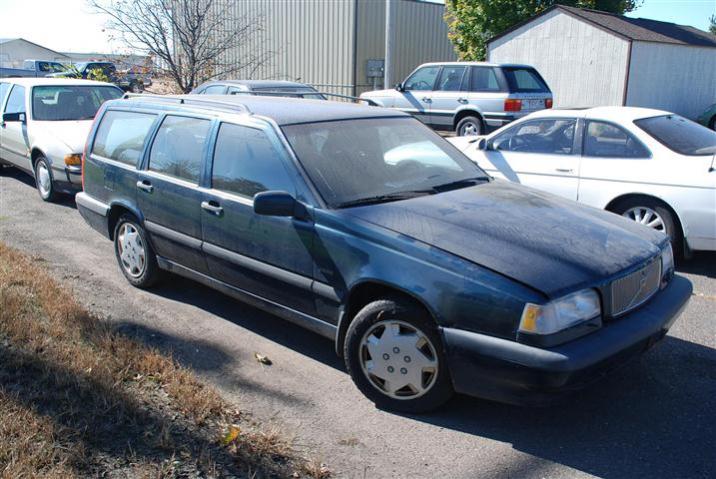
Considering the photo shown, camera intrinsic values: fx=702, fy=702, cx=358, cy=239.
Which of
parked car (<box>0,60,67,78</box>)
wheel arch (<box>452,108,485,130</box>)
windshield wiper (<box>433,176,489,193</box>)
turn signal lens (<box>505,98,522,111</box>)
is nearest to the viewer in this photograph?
windshield wiper (<box>433,176,489,193</box>)

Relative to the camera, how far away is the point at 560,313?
3.42 metres

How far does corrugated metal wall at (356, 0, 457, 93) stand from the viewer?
2455 cm

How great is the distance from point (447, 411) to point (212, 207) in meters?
2.14

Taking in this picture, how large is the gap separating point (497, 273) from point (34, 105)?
8.85 meters

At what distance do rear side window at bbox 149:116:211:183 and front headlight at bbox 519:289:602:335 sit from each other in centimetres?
274

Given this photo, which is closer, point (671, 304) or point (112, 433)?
point (112, 433)

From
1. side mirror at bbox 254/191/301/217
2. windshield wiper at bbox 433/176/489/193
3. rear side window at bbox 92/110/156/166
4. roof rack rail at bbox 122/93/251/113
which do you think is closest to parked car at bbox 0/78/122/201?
rear side window at bbox 92/110/156/166

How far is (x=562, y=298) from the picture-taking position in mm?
3422

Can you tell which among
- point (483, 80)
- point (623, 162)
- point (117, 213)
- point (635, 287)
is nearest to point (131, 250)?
point (117, 213)

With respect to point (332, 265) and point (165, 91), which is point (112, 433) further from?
point (165, 91)

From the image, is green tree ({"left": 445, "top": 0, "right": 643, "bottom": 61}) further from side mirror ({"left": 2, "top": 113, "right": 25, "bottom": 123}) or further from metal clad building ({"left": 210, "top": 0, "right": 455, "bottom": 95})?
side mirror ({"left": 2, "top": 113, "right": 25, "bottom": 123})

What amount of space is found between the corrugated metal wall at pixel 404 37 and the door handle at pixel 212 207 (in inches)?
807

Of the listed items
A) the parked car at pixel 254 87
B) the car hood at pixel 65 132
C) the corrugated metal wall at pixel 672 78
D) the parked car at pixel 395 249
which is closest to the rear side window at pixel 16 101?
the car hood at pixel 65 132

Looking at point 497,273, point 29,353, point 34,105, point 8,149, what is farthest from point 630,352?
point 8,149
